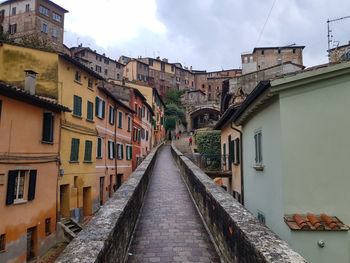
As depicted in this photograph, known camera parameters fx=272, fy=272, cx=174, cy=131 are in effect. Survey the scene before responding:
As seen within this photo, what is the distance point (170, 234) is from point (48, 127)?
1084 centimetres

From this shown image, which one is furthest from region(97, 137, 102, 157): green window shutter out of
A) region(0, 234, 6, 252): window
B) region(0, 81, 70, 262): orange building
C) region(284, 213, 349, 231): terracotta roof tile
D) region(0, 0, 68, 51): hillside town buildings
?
region(0, 0, 68, 51): hillside town buildings

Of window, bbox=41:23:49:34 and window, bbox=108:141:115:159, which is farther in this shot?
window, bbox=41:23:49:34

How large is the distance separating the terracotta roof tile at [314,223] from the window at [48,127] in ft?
40.0

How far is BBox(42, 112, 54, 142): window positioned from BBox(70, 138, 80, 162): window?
7.46ft

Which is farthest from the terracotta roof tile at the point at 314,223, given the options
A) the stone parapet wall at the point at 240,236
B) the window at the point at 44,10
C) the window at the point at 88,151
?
the window at the point at 44,10

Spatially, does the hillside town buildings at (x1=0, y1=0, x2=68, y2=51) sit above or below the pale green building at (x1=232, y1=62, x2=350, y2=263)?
above

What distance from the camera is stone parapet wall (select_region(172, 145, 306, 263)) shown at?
9.93 ft

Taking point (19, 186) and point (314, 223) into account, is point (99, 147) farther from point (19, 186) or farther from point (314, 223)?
point (314, 223)

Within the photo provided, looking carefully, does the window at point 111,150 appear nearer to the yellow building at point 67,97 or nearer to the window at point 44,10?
the yellow building at point 67,97

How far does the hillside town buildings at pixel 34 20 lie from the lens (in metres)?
42.6

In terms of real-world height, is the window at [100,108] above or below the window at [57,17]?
below

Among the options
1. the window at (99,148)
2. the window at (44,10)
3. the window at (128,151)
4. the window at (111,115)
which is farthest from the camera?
Result: the window at (44,10)

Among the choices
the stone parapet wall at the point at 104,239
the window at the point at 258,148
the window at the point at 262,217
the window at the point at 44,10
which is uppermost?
the window at the point at 44,10

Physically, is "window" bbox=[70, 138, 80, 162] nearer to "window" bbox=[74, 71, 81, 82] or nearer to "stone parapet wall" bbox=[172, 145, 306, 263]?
"window" bbox=[74, 71, 81, 82]
